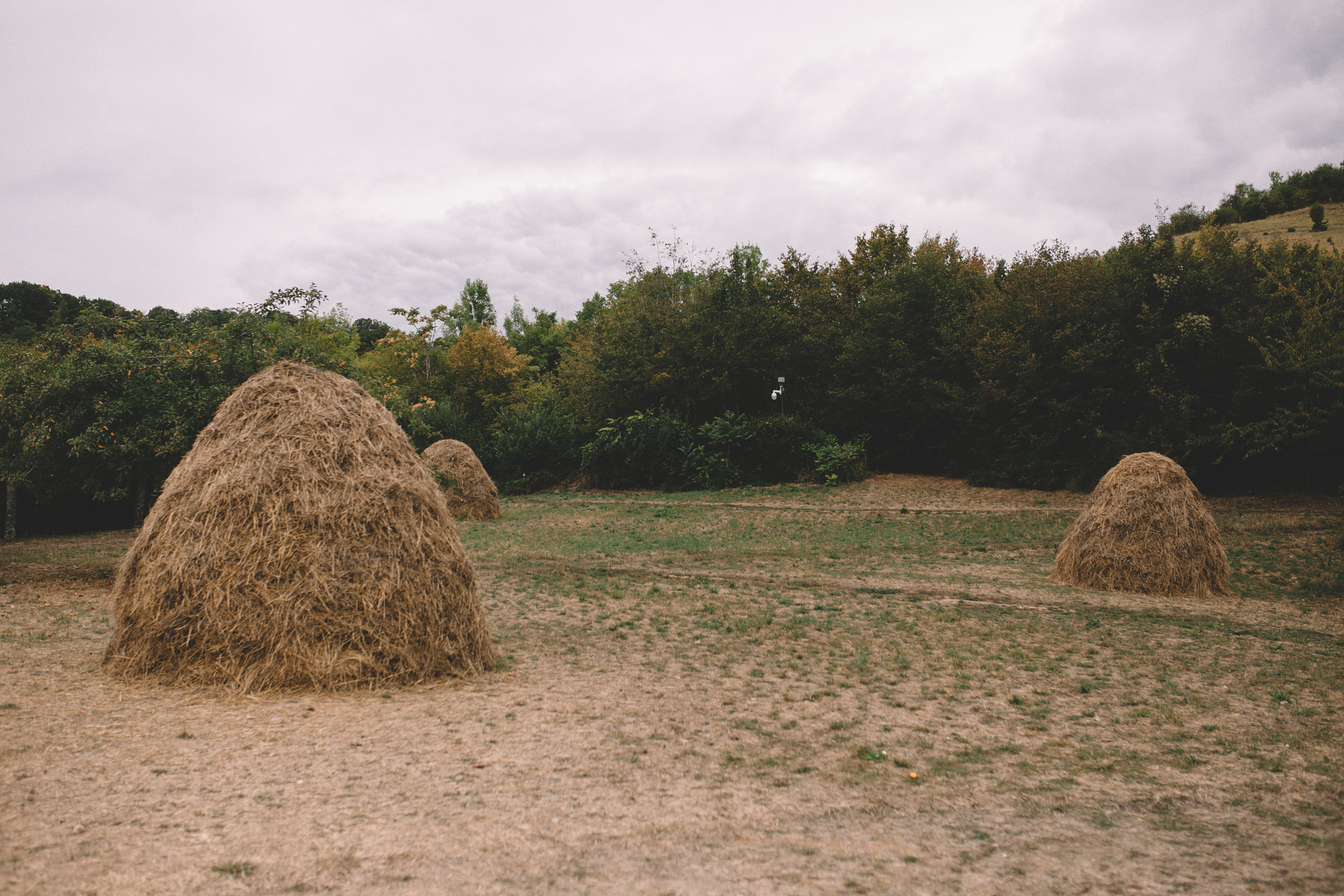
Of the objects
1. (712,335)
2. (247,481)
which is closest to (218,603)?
(247,481)

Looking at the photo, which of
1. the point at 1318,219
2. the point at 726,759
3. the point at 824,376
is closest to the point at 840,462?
the point at 824,376

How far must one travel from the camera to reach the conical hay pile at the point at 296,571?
6.12 meters

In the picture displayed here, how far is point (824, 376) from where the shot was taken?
3005 centimetres

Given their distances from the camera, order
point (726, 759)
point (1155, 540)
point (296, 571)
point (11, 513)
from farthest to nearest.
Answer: point (11, 513), point (1155, 540), point (296, 571), point (726, 759)

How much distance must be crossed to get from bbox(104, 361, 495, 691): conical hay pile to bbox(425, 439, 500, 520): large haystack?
13391mm

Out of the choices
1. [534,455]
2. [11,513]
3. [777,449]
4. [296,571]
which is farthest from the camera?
[534,455]

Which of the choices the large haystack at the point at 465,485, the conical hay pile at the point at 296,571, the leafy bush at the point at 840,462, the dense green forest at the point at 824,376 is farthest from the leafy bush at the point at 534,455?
the conical hay pile at the point at 296,571

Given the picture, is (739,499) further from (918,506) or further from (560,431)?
(560,431)

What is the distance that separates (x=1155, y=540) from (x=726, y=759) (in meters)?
9.62

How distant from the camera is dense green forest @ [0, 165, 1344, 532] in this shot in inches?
422

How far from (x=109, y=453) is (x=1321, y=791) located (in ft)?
43.8

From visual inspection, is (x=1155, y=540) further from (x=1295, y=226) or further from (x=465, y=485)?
(x=1295, y=226)

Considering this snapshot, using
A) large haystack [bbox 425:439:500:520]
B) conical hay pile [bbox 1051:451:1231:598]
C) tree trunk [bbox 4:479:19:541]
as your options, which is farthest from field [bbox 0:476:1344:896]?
tree trunk [bbox 4:479:19:541]

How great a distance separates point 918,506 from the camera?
2173 cm
